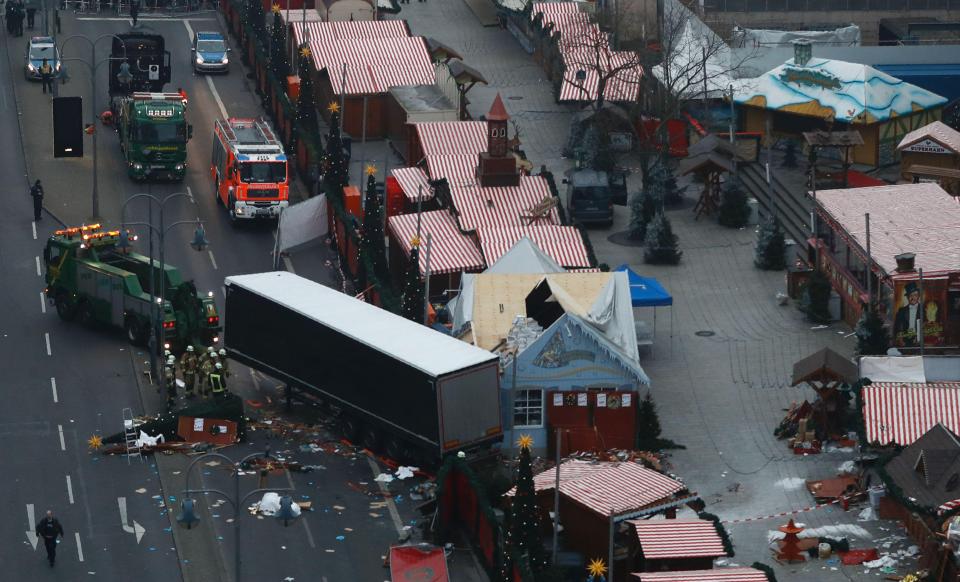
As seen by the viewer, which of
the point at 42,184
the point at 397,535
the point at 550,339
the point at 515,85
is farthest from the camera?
the point at 515,85

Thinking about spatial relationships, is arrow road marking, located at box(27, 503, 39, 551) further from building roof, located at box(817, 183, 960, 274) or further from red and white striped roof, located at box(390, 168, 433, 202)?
building roof, located at box(817, 183, 960, 274)

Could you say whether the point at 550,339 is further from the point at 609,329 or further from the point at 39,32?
the point at 39,32

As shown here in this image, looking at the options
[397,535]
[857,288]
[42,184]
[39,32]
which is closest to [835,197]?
[857,288]

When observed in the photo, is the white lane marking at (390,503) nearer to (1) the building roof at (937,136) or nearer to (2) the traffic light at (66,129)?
(2) the traffic light at (66,129)

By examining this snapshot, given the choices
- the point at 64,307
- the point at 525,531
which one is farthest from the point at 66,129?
the point at 525,531

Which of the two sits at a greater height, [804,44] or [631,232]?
[804,44]

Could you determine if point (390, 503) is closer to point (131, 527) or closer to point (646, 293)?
point (131, 527)

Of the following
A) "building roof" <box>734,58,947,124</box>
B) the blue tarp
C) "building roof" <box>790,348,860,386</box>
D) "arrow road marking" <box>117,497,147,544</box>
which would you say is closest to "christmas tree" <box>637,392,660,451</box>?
"building roof" <box>790,348,860,386</box>
